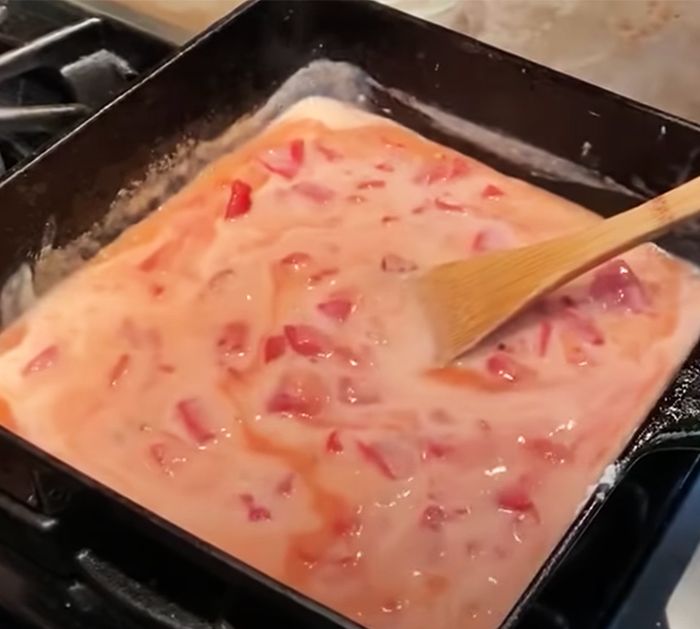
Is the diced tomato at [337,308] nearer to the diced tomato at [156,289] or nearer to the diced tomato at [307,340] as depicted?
the diced tomato at [307,340]

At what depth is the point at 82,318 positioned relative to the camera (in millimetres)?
Result: 1022

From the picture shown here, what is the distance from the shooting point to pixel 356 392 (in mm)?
952

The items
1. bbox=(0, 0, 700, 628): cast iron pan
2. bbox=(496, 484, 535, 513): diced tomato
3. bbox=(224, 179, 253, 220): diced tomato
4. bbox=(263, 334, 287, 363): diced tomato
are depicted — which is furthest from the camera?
bbox=(224, 179, 253, 220): diced tomato

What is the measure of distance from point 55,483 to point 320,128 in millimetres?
584

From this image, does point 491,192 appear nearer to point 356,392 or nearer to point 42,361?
point 356,392

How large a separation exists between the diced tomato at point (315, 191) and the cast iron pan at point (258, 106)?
0.10 m

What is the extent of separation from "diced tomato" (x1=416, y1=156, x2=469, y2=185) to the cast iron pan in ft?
0.06

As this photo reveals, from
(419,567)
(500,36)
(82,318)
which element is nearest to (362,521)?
(419,567)

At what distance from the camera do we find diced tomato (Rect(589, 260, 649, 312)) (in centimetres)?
104

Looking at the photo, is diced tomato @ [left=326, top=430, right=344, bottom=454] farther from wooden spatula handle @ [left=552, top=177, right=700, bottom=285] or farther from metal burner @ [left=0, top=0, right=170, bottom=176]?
metal burner @ [left=0, top=0, right=170, bottom=176]

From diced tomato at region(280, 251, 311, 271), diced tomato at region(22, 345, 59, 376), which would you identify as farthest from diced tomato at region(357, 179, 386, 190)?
diced tomato at region(22, 345, 59, 376)

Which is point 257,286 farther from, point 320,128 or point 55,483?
point 55,483

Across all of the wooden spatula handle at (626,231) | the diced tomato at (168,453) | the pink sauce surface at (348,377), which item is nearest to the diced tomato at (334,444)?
the pink sauce surface at (348,377)

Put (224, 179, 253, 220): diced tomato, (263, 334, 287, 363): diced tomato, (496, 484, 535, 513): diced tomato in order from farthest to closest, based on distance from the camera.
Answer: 1. (224, 179, 253, 220): diced tomato
2. (263, 334, 287, 363): diced tomato
3. (496, 484, 535, 513): diced tomato
